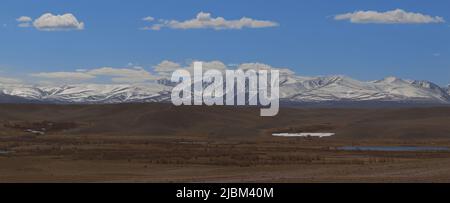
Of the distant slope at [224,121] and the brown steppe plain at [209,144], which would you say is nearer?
the brown steppe plain at [209,144]

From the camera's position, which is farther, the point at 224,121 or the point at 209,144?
the point at 224,121

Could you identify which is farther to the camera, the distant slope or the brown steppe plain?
the distant slope

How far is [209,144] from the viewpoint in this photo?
3142 inches

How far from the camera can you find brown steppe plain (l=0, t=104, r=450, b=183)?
37938 millimetres

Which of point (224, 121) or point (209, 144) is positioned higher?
point (224, 121)

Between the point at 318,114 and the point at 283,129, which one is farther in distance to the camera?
the point at 318,114

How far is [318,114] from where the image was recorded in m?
164

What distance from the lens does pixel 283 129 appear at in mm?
119875

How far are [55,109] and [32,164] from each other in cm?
12028

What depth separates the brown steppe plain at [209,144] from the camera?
37.9m
